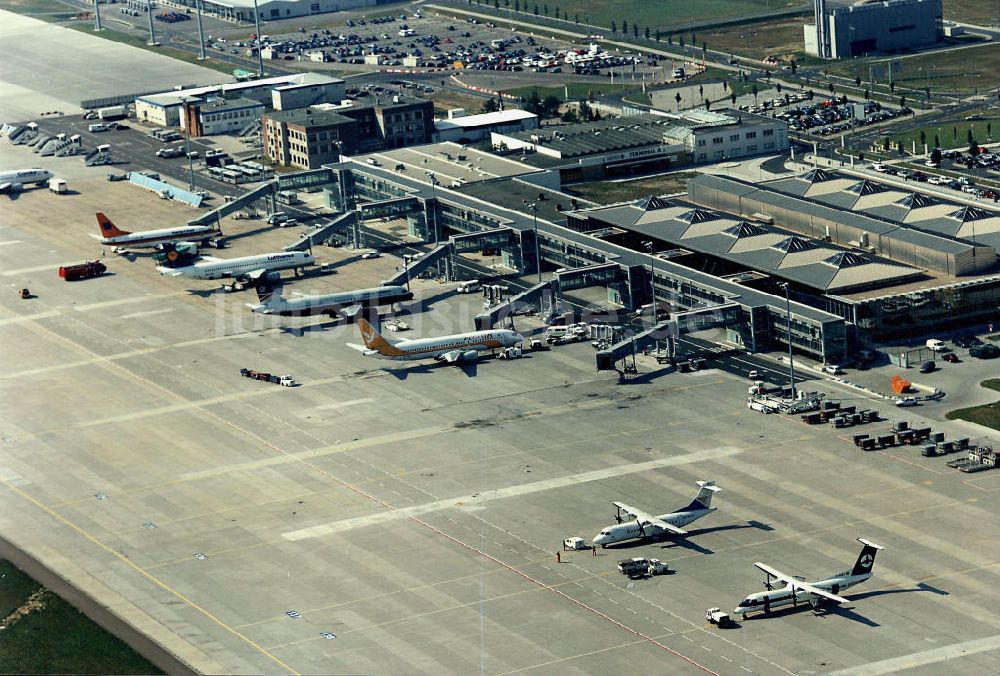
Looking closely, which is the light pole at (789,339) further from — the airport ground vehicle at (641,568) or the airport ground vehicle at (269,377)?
the airport ground vehicle at (269,377)

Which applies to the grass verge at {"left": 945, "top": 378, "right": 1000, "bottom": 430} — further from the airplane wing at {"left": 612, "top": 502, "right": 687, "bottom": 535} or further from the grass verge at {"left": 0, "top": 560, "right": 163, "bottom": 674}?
the grass verge at {"left": 0, "top": 560, "right": 163, "bottom": 674}

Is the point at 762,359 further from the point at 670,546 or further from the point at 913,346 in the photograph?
the point at 670,546

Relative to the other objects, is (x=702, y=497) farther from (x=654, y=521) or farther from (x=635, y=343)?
(x=635, y=343)

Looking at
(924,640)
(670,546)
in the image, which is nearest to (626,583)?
(670,546)

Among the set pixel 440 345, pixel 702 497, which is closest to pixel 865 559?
pixel 702 497

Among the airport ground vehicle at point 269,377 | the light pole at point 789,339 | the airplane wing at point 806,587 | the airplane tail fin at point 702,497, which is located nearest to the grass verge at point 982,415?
the light pole at point 789,339

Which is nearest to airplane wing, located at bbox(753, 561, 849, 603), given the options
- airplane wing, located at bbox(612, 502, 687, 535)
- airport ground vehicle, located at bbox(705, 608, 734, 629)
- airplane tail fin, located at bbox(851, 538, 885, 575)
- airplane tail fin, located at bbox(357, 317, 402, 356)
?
airplane tail fin, located at bbox(851, 538, 885, 575)
